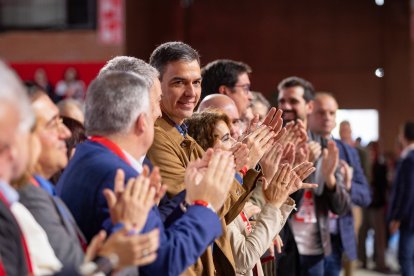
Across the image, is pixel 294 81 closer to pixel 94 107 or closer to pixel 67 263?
pixel 94 107

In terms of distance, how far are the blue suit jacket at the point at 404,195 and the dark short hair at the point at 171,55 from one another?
16.1ft

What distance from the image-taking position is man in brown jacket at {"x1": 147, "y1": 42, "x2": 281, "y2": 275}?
3900 millimetres

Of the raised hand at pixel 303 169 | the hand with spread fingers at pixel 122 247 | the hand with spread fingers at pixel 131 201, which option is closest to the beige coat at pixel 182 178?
the raised hand at pixel 303 169

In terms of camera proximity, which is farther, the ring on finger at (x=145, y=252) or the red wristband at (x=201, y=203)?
the red wristband at (x=201, y=203)

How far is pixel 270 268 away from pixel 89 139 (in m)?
2.34

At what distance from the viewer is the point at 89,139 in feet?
10.5

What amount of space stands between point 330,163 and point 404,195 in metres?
2.82

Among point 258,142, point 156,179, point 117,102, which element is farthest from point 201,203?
point 258,142

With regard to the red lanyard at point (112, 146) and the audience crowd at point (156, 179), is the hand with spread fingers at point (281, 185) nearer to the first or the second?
the audience crowd at point (156, 179)

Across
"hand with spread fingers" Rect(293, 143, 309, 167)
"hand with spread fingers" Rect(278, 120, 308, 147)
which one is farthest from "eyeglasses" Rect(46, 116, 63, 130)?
"hand with spread fingers" Rect(293, 143, 309, 167)

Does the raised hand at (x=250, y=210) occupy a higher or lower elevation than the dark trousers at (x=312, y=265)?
higher

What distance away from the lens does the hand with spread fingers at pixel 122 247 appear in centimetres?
275

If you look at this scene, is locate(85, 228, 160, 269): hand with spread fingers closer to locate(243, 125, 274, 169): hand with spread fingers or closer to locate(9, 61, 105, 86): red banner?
locate(243, 125, 274, 169): hand with spread fingers

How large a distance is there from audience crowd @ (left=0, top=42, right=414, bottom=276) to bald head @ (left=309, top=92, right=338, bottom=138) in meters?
0.60
